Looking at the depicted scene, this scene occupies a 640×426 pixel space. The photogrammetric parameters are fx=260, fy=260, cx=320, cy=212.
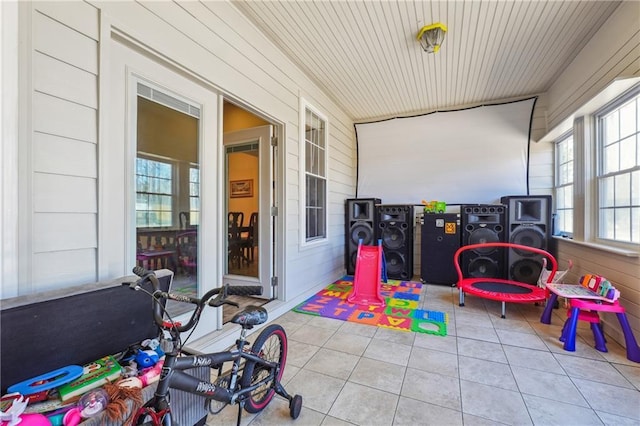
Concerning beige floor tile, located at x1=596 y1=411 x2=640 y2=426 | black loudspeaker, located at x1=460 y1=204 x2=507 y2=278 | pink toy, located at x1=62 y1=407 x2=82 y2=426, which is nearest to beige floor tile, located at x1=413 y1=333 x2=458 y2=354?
beige floor tile, located at x1=596 y1=411 x2=640 y2=426

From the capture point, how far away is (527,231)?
3.50m

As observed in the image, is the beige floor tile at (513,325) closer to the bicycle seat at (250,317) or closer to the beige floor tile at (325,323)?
the beige floor tile at (325,323)

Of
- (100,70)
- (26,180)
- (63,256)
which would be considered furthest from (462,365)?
(100,70)

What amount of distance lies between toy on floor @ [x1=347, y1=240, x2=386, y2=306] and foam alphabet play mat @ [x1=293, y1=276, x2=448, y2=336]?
0.13m

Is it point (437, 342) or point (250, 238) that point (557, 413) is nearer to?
point (437, 342)

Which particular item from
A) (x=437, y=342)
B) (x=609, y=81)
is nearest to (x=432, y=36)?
(x=609, y=81)

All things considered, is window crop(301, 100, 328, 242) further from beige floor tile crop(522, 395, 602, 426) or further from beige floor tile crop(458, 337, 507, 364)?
beige floor tile crop(522, 395, 602, 426)

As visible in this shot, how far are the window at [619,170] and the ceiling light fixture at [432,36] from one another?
166 cm

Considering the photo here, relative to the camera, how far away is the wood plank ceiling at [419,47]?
2285 millimetres

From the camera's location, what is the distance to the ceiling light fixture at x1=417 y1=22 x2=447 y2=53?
2.49 metres

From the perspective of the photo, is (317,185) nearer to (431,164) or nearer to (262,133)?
(262,133)

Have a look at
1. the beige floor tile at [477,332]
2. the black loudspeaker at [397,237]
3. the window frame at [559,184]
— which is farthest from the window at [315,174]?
the window frame at [559,184]

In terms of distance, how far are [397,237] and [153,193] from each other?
3501 mm

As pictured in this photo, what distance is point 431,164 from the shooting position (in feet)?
14.9
